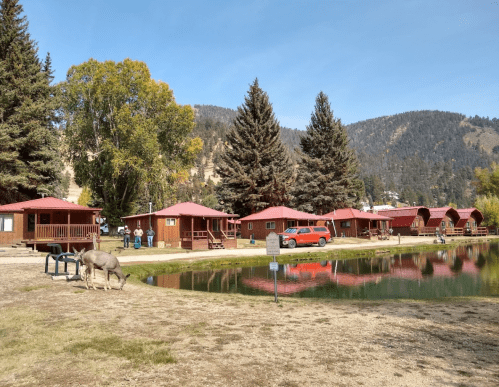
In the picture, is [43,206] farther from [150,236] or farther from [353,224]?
[353,224]

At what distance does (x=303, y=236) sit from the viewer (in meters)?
33.8

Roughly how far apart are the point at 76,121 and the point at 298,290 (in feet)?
121

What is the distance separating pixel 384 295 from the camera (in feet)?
42.5

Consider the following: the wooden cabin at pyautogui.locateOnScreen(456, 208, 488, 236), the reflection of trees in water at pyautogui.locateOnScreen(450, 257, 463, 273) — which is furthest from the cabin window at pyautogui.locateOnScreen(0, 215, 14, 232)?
the wooden cabin at pyautogui.locateOnScreen(456, 208, 488, 236)

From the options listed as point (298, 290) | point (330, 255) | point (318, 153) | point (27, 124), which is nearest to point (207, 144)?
point (318, 153)

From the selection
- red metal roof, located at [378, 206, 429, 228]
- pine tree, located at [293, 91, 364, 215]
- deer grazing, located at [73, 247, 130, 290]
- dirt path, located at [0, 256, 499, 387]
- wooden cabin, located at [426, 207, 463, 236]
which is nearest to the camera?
dirt path, located at [0, 256, 499, 387]

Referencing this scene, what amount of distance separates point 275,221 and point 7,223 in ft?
83.5

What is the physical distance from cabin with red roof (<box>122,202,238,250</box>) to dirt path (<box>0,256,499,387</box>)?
23.0 m

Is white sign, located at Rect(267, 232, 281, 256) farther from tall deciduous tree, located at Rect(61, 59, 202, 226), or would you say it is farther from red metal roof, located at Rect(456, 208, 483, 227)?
red metal roof, located at Rect(456, 208, 483, 227)

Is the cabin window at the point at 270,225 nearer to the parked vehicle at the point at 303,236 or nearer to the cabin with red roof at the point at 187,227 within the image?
the parked vehicle at the point at 303,236

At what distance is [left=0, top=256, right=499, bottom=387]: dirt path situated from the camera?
4793 millimetres

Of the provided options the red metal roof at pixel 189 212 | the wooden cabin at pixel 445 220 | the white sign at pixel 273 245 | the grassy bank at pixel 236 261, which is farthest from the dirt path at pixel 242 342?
the wooden cabin at pixel 445 220

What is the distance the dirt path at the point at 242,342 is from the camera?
15.7ft

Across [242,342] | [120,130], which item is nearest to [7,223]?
[120,130]
